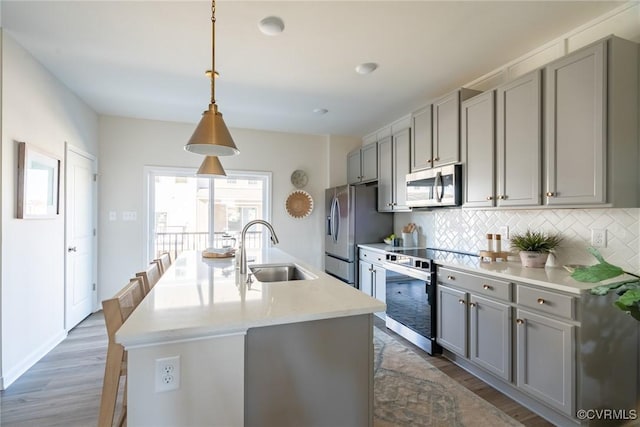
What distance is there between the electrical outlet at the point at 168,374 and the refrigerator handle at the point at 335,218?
11.8 ft

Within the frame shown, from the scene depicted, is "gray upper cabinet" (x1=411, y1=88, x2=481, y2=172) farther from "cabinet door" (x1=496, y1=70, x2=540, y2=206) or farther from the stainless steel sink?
the stainless steel sink

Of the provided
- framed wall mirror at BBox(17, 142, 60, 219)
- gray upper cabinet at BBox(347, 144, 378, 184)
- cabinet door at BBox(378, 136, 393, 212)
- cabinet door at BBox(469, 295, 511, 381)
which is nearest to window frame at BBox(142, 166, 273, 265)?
framed wall mirror at BBox(17, 142, 60, 219)

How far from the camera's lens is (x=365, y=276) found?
4.03m

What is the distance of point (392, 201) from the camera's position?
3955 mm

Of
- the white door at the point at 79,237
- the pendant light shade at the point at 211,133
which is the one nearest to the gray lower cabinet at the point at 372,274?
the pendant light shade at the point at 211,133

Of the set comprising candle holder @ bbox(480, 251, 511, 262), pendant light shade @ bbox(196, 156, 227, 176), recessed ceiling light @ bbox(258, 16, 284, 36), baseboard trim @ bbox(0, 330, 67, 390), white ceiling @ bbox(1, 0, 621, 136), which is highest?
white ceiling @ bbox(1, 0, 621, 136)

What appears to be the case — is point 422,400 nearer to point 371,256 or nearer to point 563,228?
point 563,228

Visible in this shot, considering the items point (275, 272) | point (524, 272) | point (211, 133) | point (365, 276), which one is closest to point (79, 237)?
point (275, 272)

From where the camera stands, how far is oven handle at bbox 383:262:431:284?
284 centimetres

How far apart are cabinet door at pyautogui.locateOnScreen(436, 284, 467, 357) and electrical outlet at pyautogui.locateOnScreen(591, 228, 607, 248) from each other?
3.09ft

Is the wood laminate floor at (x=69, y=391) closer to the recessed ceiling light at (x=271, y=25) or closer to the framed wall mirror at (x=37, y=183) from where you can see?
the framed wall mirror at (x=37, y=183)

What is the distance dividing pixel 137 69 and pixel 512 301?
12.0 feet

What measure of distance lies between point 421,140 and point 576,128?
147cm

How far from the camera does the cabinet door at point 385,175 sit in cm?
398
